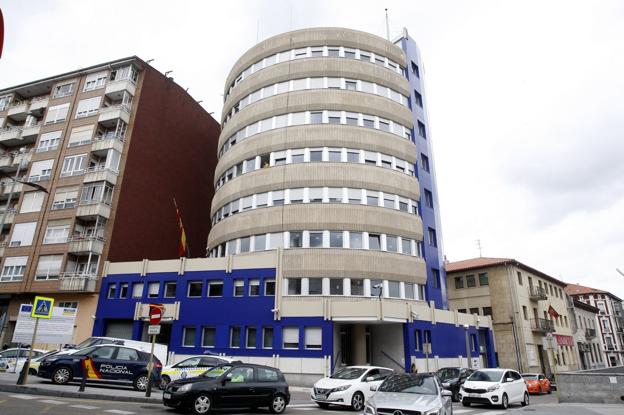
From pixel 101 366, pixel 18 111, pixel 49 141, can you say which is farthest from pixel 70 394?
pixel 18 111

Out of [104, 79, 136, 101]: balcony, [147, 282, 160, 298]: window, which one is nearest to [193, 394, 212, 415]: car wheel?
[147, 282, 160, 298]: window

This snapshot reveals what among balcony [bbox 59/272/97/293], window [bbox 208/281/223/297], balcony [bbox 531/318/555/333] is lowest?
balcony [bbox 531/318/555/333]

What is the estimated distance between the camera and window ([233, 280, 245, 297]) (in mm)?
30953

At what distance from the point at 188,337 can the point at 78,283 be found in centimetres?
1104

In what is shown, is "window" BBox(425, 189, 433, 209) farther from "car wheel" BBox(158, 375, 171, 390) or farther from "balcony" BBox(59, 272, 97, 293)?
"balcony" BBox(59, 272, 97, 293)

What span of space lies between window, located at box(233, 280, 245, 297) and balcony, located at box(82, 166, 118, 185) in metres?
16.7

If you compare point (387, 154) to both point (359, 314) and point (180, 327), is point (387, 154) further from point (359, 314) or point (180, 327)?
point (180, 327)

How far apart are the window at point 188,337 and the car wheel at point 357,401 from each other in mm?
18473

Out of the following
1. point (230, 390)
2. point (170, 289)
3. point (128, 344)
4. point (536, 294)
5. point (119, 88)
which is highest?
point (119, 88)

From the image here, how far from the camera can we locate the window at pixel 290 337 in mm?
28297

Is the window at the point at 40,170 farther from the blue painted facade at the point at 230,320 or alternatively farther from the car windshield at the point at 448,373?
the car windshield at the point at 448,373

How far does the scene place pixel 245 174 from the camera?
36.2 metres

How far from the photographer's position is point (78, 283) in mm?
34844

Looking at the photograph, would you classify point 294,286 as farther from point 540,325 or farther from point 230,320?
point 540,325
